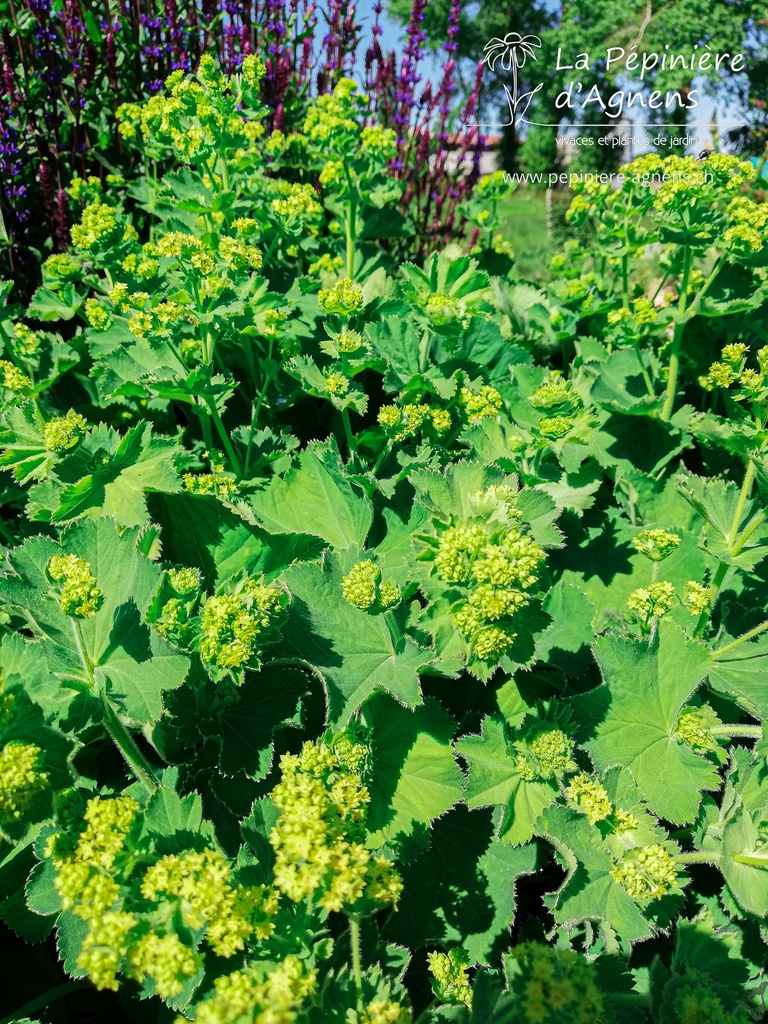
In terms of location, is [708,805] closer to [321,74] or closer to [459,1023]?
[459,1023]

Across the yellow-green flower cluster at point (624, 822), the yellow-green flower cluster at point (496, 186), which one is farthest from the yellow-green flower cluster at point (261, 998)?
the yellow-green flower cluster at point (496, 186)

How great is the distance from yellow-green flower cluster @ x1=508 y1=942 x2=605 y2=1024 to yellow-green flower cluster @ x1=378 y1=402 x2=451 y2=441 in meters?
2.03

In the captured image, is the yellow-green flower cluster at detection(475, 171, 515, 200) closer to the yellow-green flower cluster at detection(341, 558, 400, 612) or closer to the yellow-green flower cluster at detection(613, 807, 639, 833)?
the yellow-green flower cluster at detection(341, 558, 400, 612)

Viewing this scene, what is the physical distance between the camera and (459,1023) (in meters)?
1.78

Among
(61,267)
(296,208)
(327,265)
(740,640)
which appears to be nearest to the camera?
(740,640)

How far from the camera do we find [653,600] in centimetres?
265

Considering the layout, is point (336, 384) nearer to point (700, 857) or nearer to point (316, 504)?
point (316, 504)

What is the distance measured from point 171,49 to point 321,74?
1119mm

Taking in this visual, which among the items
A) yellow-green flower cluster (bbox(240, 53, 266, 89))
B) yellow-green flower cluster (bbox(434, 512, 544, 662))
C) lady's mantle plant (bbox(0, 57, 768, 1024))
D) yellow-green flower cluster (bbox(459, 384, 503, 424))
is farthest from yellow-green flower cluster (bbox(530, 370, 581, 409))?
yellow-green flower cluster (bbox(240, 53, 266, 89))

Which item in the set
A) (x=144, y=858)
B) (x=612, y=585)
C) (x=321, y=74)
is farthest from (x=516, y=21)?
(x=144, y=858)

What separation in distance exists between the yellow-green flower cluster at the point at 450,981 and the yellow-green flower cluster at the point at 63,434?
225 cm

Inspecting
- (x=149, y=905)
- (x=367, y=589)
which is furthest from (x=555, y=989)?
(x=367, y=589)

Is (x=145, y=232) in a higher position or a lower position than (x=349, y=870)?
higher

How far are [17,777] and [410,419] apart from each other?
208 centimetres
